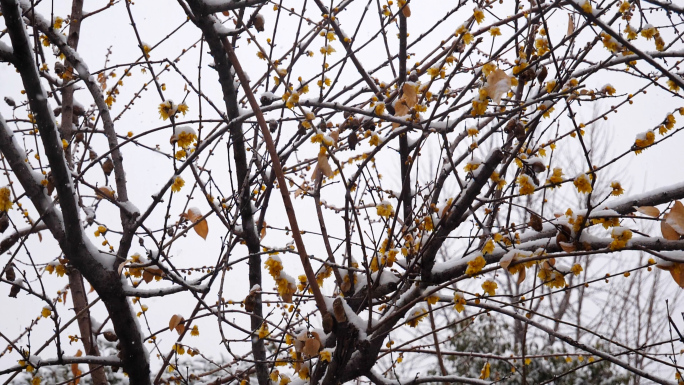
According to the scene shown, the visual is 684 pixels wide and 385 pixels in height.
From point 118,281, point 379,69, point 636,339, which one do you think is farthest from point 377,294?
point 636,339

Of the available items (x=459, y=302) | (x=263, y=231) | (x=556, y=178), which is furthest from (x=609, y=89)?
(x=263, y=231)

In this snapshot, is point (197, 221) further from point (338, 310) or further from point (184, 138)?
point (338, 310)

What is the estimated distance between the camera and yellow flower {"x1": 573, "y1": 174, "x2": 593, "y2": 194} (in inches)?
68.2

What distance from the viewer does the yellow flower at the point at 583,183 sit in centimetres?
173

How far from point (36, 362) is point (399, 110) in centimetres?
198

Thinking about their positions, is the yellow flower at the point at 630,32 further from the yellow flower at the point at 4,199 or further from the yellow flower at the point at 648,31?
the yellow flower at the point at 4,199

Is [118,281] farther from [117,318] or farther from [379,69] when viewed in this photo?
[379,69]

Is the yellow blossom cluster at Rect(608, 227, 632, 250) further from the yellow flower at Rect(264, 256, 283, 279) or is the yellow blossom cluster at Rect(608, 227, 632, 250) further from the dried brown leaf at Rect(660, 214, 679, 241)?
the yellow flower at Rect(264, 256, 283, 279)

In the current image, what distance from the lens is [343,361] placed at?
2.07m

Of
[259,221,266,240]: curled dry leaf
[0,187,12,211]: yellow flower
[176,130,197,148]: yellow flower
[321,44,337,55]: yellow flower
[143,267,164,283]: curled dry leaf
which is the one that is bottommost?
[143,267,164,283]: curled dry leaf

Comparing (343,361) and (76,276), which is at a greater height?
(76,276)

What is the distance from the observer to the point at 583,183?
1742mm

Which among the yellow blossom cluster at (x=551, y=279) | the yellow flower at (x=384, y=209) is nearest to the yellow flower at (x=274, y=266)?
the yellow flower at (x=384, y=209)

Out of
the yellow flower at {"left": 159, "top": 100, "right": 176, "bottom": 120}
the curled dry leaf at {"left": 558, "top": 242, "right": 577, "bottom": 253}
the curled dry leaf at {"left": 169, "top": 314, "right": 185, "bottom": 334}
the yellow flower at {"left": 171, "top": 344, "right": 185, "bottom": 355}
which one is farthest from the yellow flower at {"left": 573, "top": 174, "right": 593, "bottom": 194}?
the yellow flower at {"left": 171, "top": 344, "right": 185, "bottom": 355}
